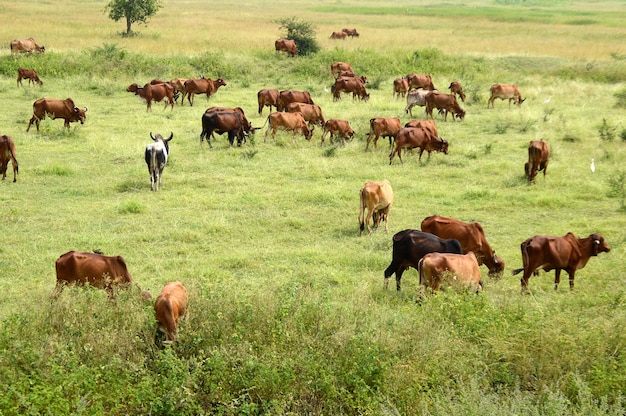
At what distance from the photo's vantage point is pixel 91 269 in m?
8.41

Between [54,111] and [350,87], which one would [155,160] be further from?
[350,87]

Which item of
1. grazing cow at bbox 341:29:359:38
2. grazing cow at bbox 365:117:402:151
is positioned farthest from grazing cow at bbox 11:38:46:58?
grazing cow at bbox 341:29:359:38

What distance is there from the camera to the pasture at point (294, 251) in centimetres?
608

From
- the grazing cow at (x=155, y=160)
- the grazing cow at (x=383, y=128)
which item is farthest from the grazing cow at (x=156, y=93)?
the grazing cow at (x=155, y=160)

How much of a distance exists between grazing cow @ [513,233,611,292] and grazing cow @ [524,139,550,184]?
5.70 meters

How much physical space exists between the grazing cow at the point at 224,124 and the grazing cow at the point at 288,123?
0.77 metres

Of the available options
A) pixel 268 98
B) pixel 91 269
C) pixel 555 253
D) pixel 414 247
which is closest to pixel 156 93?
pixel 268 98

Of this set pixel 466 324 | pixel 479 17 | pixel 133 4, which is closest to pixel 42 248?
pixel 466 324

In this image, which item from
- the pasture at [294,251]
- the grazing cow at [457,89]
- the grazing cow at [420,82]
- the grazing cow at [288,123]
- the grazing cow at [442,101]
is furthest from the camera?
the grazing cow at [420,82]

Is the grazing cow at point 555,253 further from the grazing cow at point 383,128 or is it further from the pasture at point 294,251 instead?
the grazing cow at point 383,128

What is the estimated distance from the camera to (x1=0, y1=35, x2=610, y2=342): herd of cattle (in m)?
8.43

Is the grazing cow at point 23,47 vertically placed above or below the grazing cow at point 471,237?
above

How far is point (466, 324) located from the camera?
276 inches

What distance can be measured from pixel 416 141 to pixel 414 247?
8.12m
